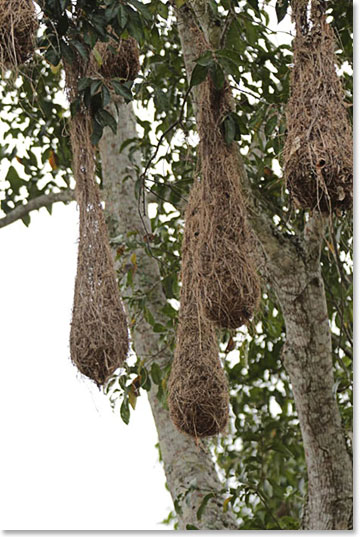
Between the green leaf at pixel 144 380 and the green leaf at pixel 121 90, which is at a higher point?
the green leaf at pixel 121 90

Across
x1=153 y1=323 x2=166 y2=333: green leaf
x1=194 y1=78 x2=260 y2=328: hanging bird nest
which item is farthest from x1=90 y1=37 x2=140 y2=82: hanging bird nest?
x1=153 y1=323 x2=166 y2=333: green leaf

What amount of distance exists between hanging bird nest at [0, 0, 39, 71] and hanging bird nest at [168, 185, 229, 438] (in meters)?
0.46

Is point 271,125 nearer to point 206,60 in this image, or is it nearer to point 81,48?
point 206,60

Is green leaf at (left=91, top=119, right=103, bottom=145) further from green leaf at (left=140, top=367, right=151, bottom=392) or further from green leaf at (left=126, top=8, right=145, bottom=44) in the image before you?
green leaf at (left=140, top=367, right=151, bottom=392)

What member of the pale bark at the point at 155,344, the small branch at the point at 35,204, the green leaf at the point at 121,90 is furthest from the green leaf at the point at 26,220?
the green leaf at the point at 121,90

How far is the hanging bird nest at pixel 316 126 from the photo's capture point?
5.14 ft

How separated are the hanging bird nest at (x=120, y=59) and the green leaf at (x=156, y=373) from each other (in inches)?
31.2

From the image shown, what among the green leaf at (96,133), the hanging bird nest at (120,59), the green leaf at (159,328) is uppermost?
the hanging bird nest at (120,59)

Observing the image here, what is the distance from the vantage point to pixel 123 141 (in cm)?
308

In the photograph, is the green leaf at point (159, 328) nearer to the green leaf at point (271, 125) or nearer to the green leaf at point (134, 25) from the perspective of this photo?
the green leaf at point (271, 125)

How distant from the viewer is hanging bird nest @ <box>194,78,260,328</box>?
177cm

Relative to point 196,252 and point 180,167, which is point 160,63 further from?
point 196,252

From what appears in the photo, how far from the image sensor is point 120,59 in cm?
226

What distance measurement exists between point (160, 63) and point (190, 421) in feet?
4.40
